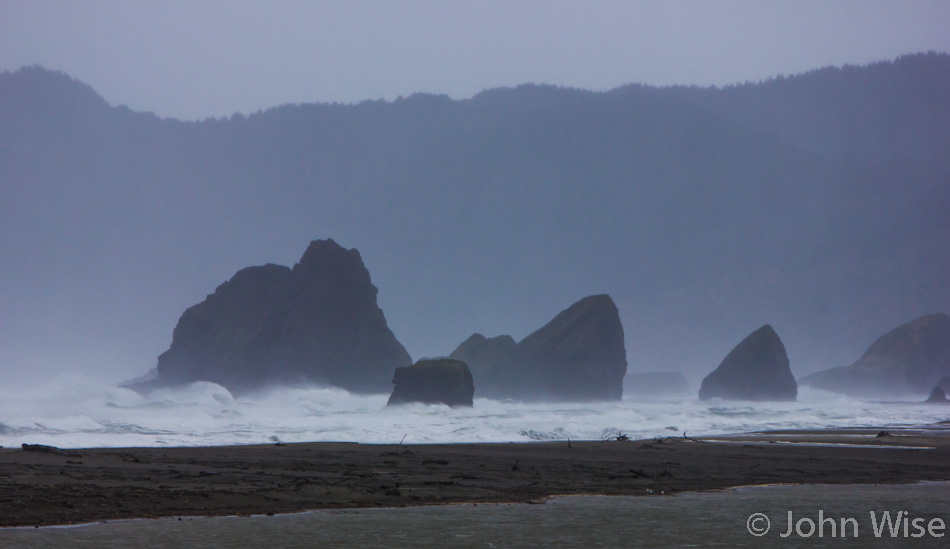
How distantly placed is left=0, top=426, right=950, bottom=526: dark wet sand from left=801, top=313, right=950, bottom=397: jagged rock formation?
127537 mm

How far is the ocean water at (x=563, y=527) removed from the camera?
1210cm

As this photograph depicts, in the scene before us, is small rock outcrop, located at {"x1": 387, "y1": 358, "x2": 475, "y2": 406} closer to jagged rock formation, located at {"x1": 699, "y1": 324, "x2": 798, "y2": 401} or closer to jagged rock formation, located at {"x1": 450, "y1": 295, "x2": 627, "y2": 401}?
jagged rock formation, located at {"x1": 450, "y1": 295, "x2": 627, "y2": 401}

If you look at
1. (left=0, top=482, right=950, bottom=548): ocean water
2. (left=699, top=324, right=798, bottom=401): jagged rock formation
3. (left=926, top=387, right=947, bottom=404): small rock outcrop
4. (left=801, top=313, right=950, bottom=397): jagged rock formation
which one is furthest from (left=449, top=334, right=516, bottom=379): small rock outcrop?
(left=0, top=482, right=950, bottom=548): ocean water

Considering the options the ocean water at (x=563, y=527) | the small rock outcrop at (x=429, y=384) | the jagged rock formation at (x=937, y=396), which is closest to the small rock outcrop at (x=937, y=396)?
the jagged rock formation at (x=937, y=396)

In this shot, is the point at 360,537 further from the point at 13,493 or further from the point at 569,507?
the point at 13,493

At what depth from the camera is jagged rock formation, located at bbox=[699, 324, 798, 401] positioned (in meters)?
116

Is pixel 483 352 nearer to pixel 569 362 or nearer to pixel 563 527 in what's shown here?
pixel 569 362

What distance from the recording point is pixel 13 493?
51.4ft

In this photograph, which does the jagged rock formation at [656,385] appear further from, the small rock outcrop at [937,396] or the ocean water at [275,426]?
the ocean water at [275,426]

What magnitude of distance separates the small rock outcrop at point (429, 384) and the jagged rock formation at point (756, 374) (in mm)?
56160

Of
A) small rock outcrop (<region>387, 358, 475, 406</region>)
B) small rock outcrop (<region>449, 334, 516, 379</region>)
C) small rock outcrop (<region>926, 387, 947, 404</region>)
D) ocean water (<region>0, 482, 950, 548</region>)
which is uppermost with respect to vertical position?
small rock outcrop (<region>449, 334, 516, 379</region>)

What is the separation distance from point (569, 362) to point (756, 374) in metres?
27.9

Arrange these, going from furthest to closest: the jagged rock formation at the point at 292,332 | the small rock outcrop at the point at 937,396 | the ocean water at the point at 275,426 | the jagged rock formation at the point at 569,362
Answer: the jagged rock formation at the point at 569,362, the small rock outcrop at the point at 937,396, the jagged rock formation at the point at 292,332, the ocean water at the point at 275,426

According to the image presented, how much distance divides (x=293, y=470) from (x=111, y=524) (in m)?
8.62
